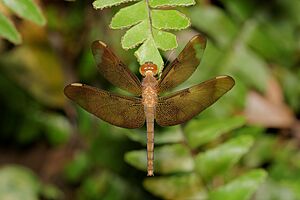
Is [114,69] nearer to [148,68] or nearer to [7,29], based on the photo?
[148,68]

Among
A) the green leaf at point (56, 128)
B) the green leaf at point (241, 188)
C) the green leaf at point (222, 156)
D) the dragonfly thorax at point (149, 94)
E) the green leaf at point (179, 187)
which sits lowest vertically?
the green leaf at point (241, 188)

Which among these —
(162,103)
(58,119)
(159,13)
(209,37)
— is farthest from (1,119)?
(159,13)

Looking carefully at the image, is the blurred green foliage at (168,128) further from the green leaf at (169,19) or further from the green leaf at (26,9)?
the green leaf at (169,19)

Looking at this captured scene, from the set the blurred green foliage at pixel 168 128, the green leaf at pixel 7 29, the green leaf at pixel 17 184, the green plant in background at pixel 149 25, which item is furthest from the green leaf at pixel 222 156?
the green leaf at pixel 17 184

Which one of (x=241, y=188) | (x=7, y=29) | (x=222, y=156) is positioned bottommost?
(x=241, y=188)

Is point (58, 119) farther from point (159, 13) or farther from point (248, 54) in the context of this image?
point (159, 13)

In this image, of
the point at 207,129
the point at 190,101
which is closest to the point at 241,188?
the point at 207,129

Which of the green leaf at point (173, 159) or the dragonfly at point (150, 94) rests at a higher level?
the dragonfly at point (150, 94)

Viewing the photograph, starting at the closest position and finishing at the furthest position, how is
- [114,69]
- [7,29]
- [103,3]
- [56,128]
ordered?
1. [103,3]
2. [7,29]
3. [114,69]
4. [56,128]
